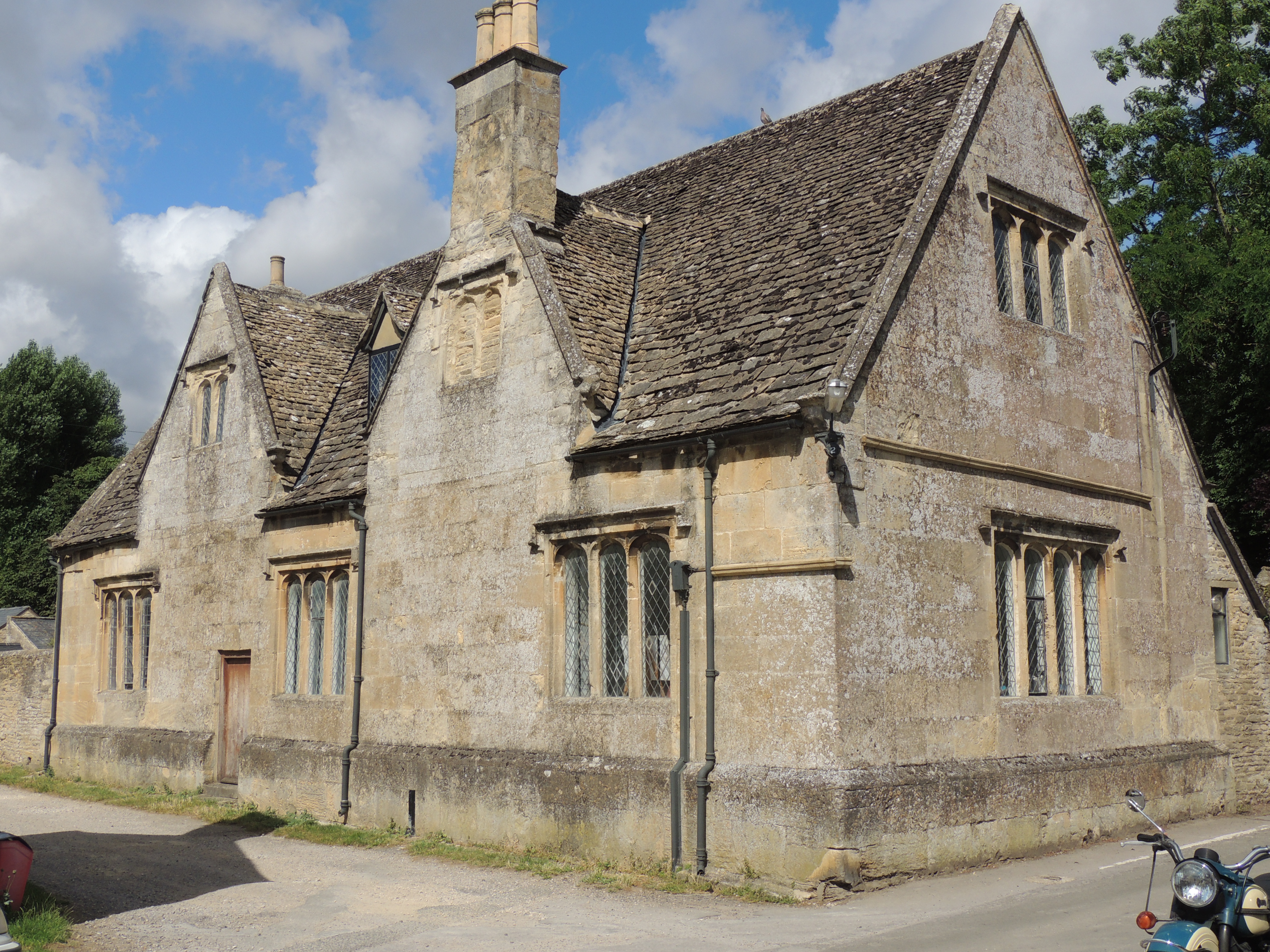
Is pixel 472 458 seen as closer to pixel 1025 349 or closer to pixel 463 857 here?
pixel 463 857

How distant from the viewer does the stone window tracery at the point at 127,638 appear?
21.6 m

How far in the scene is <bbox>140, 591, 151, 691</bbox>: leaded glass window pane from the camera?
21.5 meters

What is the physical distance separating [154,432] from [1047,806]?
18.3 metres

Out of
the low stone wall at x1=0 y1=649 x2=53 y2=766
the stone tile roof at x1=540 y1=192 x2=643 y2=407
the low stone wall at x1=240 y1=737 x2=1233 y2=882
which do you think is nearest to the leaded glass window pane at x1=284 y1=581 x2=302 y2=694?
the low stone wall at x1=240 y1=737 x2=1233 y2=882

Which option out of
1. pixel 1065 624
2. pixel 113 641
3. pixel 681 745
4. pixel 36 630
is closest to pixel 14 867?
pixel 681 745

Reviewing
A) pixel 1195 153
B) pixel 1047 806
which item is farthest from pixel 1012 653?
pixel 1195 153

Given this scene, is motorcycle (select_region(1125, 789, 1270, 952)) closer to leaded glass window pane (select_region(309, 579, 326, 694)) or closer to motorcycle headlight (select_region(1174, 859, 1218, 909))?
motorcycle headlight (select_region(1174, 859, 1218, 909))

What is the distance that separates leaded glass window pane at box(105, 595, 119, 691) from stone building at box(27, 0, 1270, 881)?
3246mm

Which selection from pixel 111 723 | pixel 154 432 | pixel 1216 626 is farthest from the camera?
pixel 154 432

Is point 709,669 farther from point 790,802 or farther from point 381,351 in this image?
point 381,351

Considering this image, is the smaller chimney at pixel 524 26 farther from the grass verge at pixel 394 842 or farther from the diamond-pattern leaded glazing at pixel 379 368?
the grass verge at pixel 394 842

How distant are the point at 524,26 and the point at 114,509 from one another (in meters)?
13.0

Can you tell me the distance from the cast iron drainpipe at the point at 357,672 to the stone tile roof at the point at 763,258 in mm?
4618

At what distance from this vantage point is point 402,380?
16375 mm
